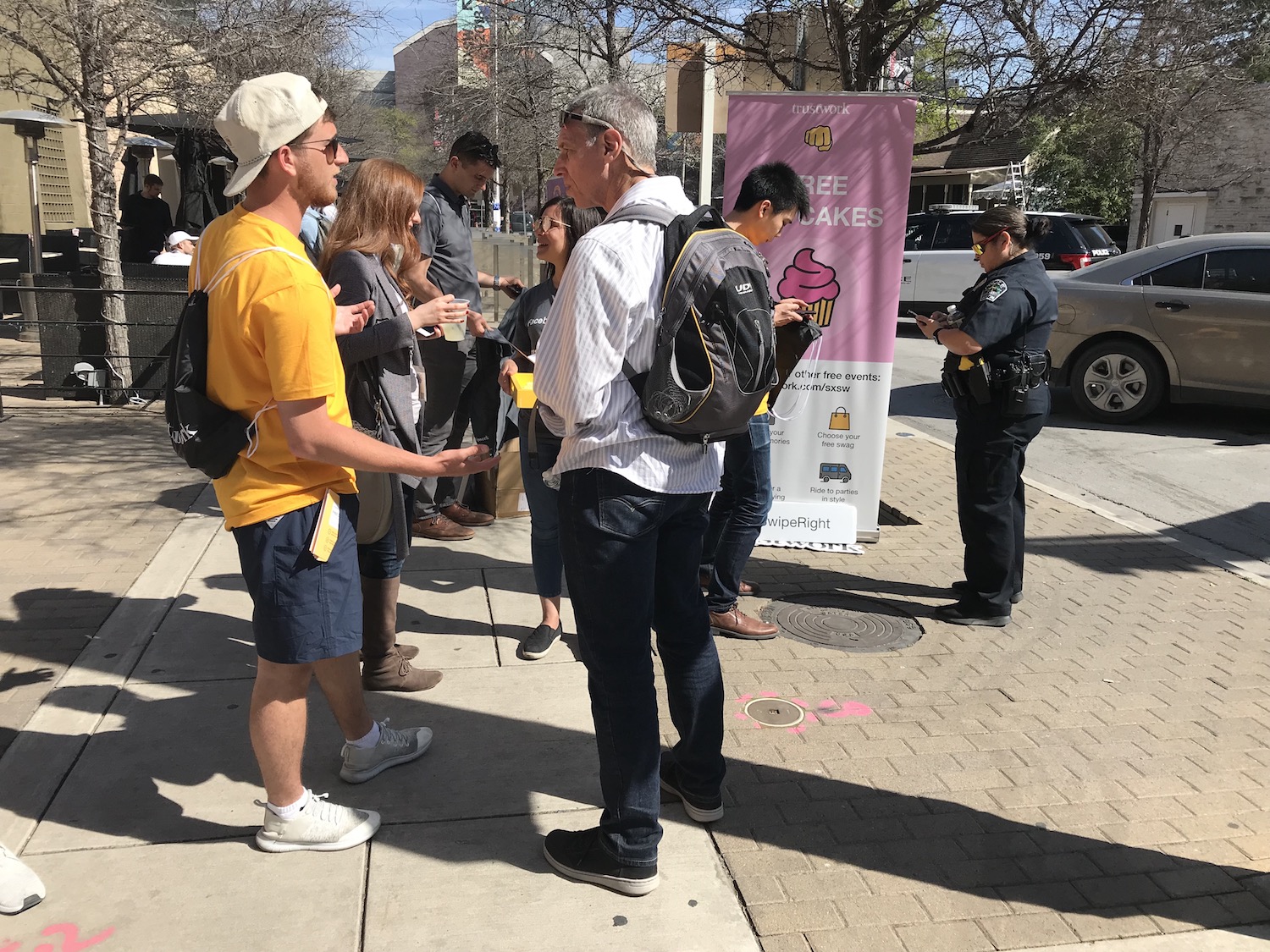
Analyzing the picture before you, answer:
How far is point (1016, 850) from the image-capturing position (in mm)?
3047

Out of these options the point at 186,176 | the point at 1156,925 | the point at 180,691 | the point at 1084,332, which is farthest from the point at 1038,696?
the point at 186,176

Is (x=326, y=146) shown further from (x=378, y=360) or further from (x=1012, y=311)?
(x=1012, y=311)

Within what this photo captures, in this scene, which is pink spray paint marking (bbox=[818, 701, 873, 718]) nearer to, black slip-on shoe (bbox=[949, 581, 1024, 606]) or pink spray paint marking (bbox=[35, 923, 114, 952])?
black slip-on shoe (bbox=[949, 581, 1024, 606])

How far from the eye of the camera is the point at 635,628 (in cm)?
264

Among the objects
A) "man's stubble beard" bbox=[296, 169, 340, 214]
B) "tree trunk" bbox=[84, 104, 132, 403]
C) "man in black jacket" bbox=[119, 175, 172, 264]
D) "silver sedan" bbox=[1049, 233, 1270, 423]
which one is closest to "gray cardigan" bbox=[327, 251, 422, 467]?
"man's stubble beard" bbox=[296, 169, 340, 214]

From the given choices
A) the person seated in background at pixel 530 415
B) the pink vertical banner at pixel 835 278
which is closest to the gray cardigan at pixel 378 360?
the person seated in background at pixel 530 415

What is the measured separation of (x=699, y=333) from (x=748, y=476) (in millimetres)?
2048

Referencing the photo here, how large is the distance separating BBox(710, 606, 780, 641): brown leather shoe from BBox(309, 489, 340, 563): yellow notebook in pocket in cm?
225

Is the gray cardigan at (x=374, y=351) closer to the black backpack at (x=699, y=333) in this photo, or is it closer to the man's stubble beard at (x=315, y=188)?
the man's stubble beard at (x=315, y=188)

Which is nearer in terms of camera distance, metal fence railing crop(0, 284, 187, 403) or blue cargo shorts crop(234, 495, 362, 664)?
blue cargo shorts crop(234, 495, 362, 664)

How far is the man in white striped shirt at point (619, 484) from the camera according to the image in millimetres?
2422

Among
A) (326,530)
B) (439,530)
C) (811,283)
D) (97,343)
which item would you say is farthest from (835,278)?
(97,343)

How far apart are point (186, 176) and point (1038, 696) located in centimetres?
1424

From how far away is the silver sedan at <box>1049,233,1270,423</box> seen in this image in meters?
9.06
